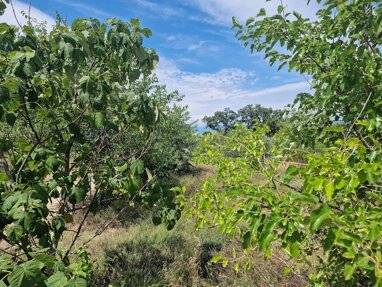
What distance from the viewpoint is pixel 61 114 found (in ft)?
9.95

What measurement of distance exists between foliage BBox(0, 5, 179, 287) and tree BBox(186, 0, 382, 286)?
2.72 ft

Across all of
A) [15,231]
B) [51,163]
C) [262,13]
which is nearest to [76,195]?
[51,163]

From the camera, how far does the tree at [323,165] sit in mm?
1430

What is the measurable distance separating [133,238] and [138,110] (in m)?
4.08

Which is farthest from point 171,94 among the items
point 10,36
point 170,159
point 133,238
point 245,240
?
point 245,240

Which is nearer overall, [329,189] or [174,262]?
[329,189]

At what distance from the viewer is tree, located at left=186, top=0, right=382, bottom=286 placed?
143cm

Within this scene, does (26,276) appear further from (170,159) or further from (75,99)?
(170,159)

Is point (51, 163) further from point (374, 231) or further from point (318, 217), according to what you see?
point (374, 231)

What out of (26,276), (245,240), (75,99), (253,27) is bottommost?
(26,276)

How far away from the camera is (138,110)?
2.76m

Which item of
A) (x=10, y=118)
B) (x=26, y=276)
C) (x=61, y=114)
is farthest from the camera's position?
(x=61, y=114)

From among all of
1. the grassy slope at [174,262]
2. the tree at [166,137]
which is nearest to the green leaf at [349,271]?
the grassy slope at [174,262]

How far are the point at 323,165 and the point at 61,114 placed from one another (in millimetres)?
2346
